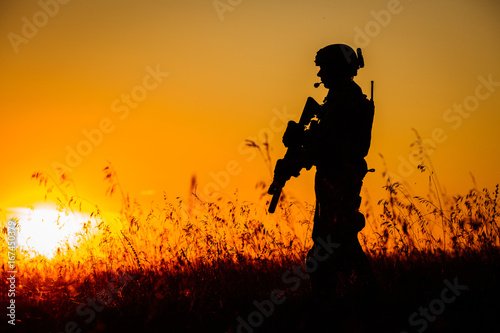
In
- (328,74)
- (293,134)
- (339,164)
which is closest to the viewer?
(339,164)

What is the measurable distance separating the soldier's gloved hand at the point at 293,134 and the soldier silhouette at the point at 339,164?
17 centimetres

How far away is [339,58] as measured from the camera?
3.74m

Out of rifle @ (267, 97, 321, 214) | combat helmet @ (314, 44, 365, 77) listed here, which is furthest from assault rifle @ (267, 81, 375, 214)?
combat helmet @ (314, 44, 365, 77)

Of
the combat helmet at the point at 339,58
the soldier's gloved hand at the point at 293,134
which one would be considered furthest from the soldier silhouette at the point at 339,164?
the soldier's gloved hand at the point at 293,134

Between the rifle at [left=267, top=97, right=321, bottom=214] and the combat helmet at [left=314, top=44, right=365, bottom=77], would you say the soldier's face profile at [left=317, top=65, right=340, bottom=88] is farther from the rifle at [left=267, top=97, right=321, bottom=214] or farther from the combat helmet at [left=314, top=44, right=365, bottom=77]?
the rifle at [left=267, top=97, right=321, bottom=214]

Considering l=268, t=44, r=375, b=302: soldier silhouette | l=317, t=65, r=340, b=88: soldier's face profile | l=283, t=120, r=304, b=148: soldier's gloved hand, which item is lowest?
l=268, t=44, r=375, b=302: soldier silhouette

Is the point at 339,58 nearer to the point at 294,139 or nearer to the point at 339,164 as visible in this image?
the point at 294,139

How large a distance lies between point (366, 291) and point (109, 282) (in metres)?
2.46

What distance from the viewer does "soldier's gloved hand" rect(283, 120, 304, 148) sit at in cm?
393

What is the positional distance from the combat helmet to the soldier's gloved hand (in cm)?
56

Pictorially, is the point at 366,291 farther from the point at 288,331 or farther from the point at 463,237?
the point at 463,237

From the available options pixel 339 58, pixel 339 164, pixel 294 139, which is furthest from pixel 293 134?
pixel 339 58

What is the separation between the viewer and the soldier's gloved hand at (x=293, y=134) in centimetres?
393

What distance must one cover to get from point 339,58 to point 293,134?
73 cm
